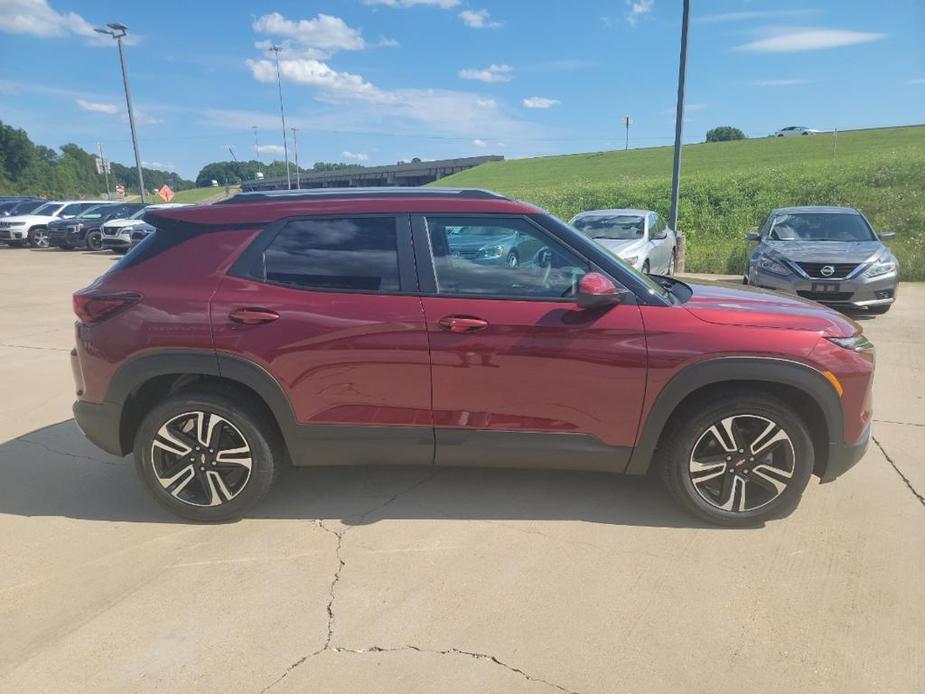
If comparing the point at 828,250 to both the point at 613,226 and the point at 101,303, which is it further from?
the point at 101,303

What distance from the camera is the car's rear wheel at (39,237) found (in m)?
23.1

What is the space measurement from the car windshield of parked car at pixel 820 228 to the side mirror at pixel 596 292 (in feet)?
26.3

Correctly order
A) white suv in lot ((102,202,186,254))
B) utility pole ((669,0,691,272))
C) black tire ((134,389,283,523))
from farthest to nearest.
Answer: white suv in lot ((102,202,186,254)) → utility pole ((669,0,691,272)) → black tire ((134,389,283,523))

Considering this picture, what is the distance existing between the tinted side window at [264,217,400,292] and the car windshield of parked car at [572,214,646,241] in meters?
8.30

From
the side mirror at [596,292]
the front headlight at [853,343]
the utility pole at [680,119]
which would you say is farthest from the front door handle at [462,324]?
the utility pole at [680,119]

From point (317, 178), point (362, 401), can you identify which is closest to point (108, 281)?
point (362, 401)

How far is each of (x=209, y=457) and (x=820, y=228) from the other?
9.81 metres

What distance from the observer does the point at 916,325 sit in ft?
27.5

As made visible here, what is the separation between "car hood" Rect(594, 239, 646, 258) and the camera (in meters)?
10.00

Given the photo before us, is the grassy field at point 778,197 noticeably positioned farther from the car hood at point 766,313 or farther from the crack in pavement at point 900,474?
Answer: the car hood at point 766,313

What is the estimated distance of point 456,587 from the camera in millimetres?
2818

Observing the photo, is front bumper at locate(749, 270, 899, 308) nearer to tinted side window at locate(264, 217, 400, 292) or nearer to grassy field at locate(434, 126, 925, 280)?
grassy field at locate(434, 126, 925, 280)

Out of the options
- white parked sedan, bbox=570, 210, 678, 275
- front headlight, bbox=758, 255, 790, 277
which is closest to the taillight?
white parked sedan, bbox=570, 210, 678, 275

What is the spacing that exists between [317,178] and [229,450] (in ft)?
259
